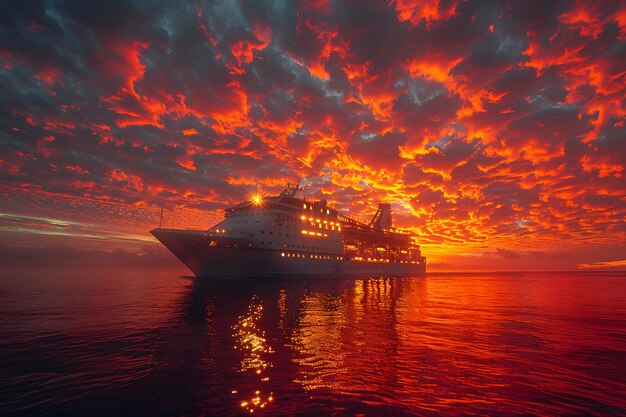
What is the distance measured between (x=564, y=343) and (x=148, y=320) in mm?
23876

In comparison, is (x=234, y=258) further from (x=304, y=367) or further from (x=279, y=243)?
(x=304, y=367)

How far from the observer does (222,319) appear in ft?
56.9

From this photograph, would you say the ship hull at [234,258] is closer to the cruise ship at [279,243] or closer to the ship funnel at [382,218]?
the cruise ship at [279,243]

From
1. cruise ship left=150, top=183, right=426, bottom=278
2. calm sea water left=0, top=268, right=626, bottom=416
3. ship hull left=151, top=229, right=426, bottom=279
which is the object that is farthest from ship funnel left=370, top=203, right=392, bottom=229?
calm sea water left=0, top=268, right=626, bottom=416

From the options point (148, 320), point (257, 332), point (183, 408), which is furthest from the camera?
point (148, 320)

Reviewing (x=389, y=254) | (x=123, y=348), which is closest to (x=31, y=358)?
(x=123, y=348)

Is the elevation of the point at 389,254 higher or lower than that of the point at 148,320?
higher

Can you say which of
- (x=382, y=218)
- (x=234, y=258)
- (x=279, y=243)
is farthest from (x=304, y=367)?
(x=382, y=218)

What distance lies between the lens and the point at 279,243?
48031 mm

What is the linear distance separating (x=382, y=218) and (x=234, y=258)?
61.4 m

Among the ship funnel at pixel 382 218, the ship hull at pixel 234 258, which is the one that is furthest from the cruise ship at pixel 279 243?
the ship funnel at pixel 382 218

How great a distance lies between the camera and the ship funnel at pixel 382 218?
90312 millimetres

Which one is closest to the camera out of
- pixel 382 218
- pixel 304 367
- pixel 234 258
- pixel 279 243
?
pixel 304 367

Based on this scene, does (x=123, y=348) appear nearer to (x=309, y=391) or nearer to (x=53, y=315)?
(x=309, y=391)
